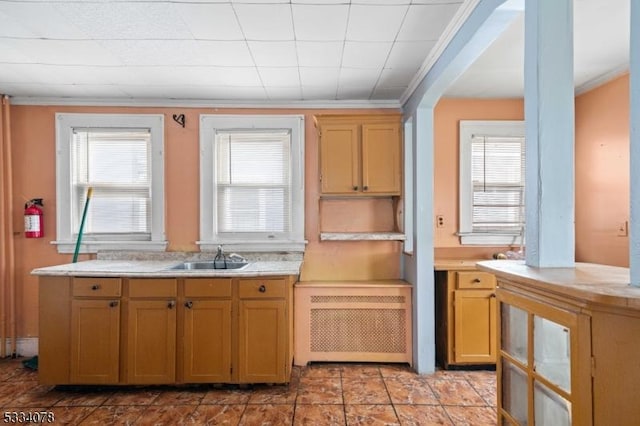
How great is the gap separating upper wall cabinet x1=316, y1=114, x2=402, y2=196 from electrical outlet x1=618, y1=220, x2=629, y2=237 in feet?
5.93

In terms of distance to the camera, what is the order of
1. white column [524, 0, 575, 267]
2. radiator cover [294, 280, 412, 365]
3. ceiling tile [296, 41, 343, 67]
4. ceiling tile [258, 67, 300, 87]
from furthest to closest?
1. radiator cover [294, 280, 412, 365]
2. ceiling tile [258, 67, 300, 87]
3. ceiling tile [296, 41, 343, 67]
4. white column [524, 0, 575, 267]

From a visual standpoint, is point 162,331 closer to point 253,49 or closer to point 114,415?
point 114,415

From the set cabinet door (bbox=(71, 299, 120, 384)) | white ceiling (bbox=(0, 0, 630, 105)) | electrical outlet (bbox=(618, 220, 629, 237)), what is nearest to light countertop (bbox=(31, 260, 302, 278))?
cabinet door (bbox=(71, 299, 120, 384))

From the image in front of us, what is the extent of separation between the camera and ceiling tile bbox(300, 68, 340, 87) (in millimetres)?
2891

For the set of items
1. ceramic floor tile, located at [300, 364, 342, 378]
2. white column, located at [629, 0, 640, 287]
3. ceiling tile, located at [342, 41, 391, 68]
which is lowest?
ceramic floor tile, located at [300, 364, 342, 378]

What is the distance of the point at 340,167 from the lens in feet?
10.9

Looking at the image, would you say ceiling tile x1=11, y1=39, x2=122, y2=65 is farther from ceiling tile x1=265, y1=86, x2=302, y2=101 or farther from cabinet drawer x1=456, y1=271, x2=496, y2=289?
cabinet drawer x1=456, y1=271, x2=496, y2=289

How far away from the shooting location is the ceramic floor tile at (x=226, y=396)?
2.63m

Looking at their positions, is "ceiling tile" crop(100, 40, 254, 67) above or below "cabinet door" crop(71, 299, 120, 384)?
above

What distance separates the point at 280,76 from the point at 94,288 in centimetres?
221

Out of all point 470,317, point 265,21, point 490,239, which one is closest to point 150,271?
point 265,21

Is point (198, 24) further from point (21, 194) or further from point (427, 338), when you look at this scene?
point (427, 338)

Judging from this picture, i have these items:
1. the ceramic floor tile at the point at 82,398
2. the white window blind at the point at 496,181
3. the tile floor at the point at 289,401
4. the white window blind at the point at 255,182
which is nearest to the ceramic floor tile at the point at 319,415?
the tile floor at the point at 289,401

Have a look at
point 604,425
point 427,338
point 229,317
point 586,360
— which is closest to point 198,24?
point 229,317
